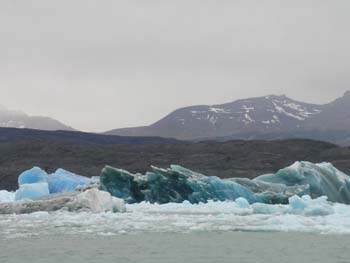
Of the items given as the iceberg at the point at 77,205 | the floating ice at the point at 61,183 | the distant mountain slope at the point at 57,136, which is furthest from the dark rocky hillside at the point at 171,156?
the distant mountain slope at the point at 57,136

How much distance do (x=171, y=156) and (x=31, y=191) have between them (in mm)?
36465

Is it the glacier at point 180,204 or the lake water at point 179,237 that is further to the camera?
the glacier at point 180,204

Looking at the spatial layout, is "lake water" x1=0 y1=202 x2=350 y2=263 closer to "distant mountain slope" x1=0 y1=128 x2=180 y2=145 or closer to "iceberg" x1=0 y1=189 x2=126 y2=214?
"iceberg" x1=0 y1=189 x2=126 y2=214

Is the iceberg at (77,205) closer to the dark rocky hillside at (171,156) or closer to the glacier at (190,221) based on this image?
the glacier at (190,221)

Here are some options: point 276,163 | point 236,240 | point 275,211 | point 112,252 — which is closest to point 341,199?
point 275,211

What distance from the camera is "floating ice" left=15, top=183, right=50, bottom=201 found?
28062 mm

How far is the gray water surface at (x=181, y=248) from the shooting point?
10.9 m

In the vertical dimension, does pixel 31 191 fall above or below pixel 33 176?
below

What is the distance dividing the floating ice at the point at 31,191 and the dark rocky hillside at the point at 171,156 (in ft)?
85.7

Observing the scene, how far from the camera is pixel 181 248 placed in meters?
12.3

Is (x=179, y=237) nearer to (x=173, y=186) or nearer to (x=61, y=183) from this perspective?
(x=173, y=186)

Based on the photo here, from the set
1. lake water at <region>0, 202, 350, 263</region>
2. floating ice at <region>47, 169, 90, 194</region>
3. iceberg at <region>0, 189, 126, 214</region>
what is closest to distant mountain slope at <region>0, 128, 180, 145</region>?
floating ice at <region>47, 169, 90, 194</region>

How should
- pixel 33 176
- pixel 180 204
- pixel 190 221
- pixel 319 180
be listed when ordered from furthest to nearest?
pixel 33 176, pixel 319 180, pixel 180 204, pixel 190 221

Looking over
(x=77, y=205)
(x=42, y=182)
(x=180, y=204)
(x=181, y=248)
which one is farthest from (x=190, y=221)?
(x=42, y=182)
